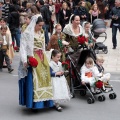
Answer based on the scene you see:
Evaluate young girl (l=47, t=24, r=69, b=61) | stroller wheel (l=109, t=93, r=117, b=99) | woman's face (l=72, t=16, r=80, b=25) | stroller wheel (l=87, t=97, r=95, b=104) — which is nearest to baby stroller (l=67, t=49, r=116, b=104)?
stroller wheel (l=109, t=93, r=117, b=99)

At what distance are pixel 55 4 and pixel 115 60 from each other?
7.79 metres

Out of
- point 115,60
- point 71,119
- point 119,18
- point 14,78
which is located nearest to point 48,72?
point 71,119

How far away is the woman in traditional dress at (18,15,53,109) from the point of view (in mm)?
7703

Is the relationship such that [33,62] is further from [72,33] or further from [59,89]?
[72,33]

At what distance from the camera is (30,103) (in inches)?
306

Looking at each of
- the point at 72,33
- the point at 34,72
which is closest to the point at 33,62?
the point at 34,72

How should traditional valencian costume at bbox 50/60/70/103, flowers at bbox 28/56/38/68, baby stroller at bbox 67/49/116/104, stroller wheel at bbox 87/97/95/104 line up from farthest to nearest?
baby stroller at bbox 67/49/116/104, stroller wheel at bbox 87/97/95/104, traditional valencian costume at bbox 50/60/70/103, flowers at bbox 28/56/38/68

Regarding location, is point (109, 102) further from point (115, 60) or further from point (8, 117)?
point (115, 60)

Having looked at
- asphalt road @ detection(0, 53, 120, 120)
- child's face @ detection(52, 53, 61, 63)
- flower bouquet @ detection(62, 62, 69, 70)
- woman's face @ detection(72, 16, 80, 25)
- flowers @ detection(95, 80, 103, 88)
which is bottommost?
asphalt road @ detection(0, 53, 120, 120)

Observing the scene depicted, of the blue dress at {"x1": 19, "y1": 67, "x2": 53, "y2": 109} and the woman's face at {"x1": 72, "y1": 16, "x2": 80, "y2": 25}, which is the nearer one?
the blue dress at {"x1": 19, "y1": 67, "x2": 53, "y2": 109}

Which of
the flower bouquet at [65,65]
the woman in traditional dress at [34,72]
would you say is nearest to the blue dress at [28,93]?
the woman in traditional dress at [34,72]

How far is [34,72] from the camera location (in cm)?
777

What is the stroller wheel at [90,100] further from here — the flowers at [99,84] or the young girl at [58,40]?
the young girl at [58,40]

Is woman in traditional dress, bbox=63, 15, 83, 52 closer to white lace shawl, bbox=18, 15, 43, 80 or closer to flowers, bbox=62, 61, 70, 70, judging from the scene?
flowers, bbox=62, 61, 70, 70
